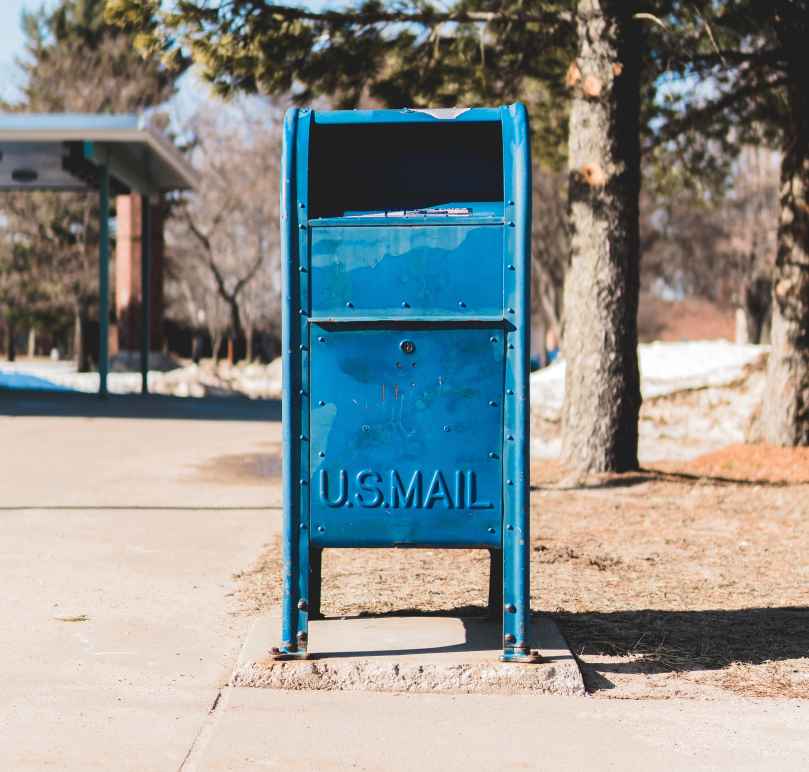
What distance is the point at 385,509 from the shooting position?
4.49 m

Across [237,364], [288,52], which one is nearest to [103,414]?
[288,52]

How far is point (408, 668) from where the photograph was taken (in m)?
4.41

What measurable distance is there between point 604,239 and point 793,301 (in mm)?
3369

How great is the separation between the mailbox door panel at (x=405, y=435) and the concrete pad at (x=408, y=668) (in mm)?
453

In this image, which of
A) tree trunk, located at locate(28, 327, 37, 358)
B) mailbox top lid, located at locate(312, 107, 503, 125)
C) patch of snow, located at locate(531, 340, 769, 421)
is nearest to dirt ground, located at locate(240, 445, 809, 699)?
mailbox top lid, located at locate(312, 107, 503, 125)

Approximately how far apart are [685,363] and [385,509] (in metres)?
11.8

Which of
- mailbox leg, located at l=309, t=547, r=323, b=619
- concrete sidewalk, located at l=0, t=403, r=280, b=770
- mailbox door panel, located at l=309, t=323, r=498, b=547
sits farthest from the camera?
mailbox leg, located at l=309, t=547, r=323, b=619

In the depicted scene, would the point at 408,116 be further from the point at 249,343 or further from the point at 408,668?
the point at 249,343

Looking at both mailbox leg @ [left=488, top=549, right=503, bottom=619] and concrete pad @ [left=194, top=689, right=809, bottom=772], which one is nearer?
concrete pad @ [left=194, top=689, right=809, bottom=772]

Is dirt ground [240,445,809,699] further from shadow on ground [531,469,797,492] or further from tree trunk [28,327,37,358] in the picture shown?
tree trunk [28,327,37,358]

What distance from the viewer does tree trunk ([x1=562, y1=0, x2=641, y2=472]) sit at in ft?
34.7

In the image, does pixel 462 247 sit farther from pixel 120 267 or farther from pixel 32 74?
pixel 32 74

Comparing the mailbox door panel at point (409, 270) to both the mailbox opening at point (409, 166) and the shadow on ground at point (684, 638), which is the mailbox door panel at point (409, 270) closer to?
the mailbox opening at point (409, 166)

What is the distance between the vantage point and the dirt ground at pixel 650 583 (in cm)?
473
